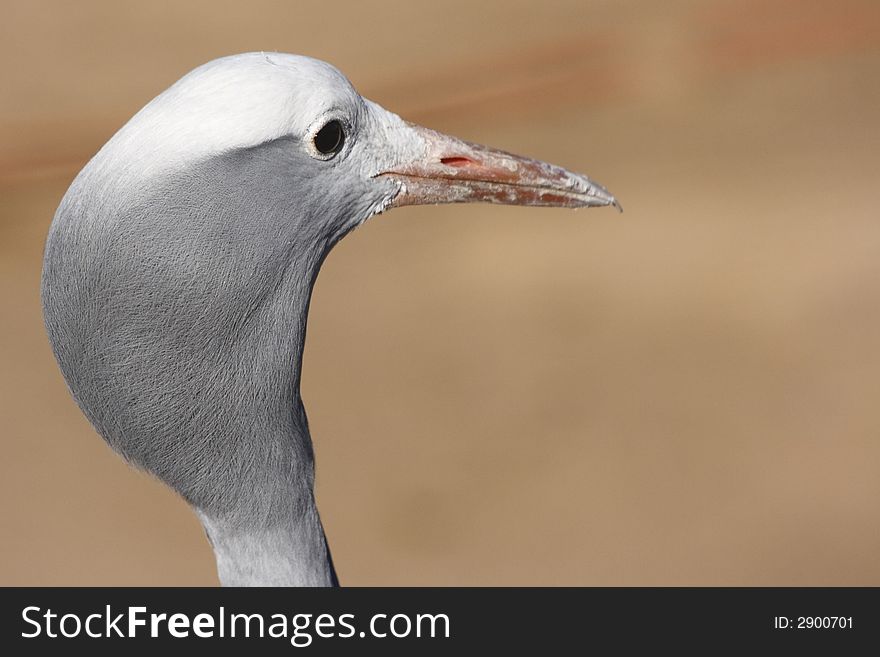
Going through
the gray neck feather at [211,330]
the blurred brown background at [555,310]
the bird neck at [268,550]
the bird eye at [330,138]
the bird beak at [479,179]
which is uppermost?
the blurred brown background at [555,310]

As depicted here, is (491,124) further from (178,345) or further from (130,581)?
(178,345)

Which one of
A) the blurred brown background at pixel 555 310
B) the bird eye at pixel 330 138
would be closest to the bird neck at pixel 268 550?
the bird eye at pixel 330 138

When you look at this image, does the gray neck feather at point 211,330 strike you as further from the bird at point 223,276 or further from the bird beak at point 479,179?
the bird beak at point 479,179

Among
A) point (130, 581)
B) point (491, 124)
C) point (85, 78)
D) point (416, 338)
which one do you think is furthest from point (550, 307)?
point (85, 78)

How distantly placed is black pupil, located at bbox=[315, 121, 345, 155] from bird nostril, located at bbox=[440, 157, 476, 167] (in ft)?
0.90

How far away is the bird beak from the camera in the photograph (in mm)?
2240

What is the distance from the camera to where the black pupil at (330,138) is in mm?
2000

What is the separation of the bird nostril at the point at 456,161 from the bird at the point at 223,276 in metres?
0.08

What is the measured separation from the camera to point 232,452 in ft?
6.52

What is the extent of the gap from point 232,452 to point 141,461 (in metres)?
0.17

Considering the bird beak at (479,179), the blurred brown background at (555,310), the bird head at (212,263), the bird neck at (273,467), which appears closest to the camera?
the bird head at (212,263)

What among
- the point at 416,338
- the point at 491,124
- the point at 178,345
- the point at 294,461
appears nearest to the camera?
the point at 178,345

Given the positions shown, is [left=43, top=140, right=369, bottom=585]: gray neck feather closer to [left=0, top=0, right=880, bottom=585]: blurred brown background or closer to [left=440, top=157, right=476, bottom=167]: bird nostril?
[left=440, top=157, right=476, bottom=167]: bird nostril

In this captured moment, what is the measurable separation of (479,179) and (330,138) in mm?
383
